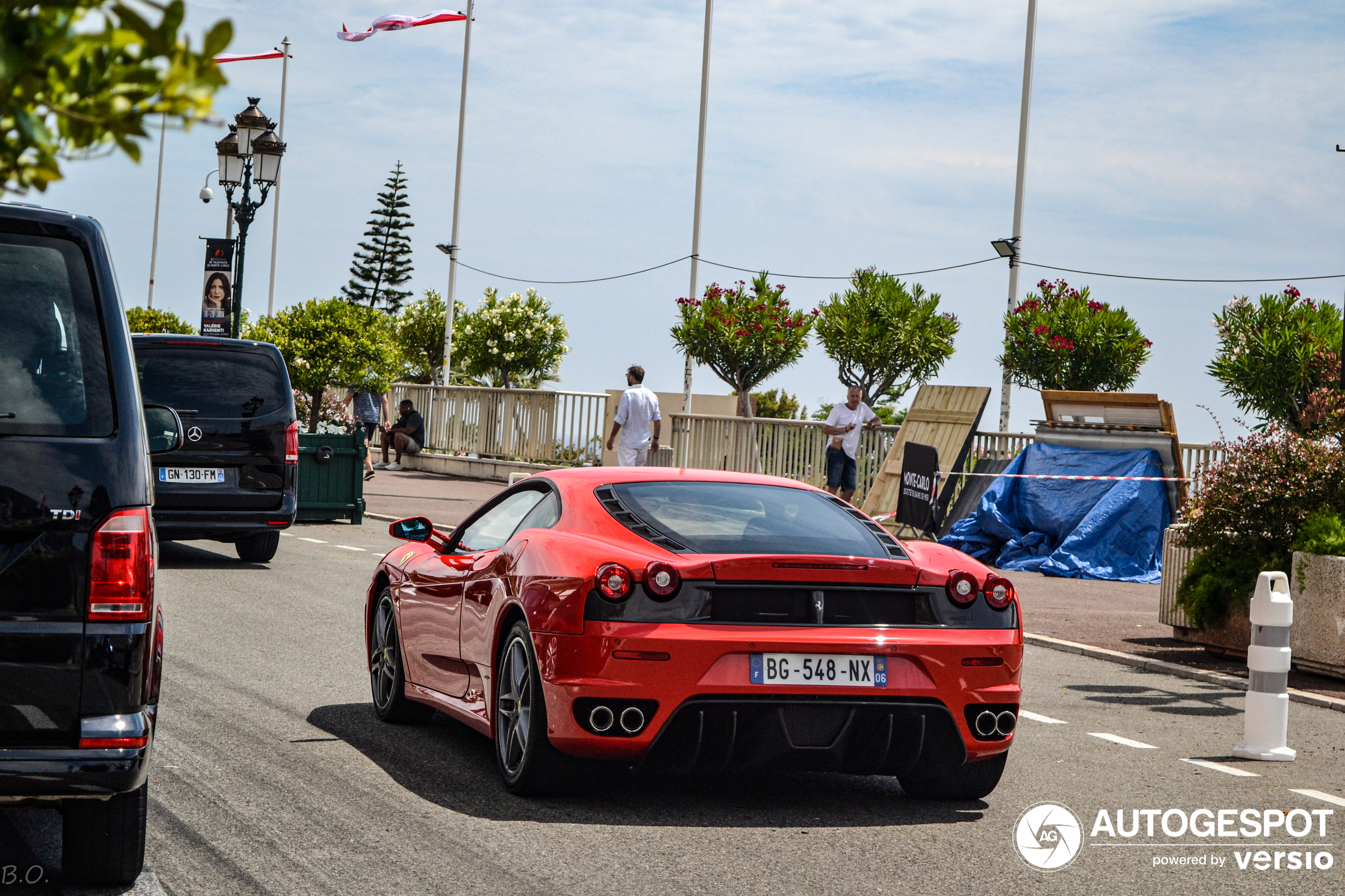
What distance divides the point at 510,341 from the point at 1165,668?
65.3 meters

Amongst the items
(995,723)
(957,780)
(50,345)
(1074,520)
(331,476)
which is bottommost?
(957,780)

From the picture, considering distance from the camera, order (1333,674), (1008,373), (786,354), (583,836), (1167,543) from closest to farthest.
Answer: (583,836), (1333,674), (1167,543), (1008,373), (786,354)

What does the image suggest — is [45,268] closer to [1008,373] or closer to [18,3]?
[18,3]

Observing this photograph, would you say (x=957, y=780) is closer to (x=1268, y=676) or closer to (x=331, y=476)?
(x=1268, y=676)

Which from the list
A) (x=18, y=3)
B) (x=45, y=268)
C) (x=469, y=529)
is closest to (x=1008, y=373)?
(x=469, y=529)

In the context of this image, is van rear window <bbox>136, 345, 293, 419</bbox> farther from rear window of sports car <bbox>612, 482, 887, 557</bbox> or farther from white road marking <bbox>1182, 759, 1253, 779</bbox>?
white road marking <bbox>1182, 759, 1253, 779</bbox>

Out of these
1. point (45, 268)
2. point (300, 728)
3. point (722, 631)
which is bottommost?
point (300, 728)

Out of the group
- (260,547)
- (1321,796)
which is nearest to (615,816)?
(1321,796)

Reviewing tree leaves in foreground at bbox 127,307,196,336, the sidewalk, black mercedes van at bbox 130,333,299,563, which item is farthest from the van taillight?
tree leaves in foreground at bbox 127,307,196,336

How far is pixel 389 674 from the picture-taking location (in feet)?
26.0

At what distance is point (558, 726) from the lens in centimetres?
590

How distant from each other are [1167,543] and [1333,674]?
7.71 ft

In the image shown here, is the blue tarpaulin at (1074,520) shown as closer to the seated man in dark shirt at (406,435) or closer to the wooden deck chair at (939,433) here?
the wooden deck chair at (939,433)

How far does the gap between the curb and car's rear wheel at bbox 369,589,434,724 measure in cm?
387
